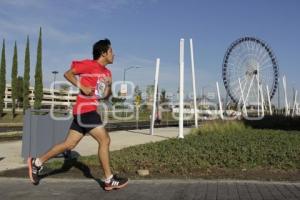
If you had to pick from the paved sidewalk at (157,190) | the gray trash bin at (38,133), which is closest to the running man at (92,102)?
the paved sidewalk at (157,190)

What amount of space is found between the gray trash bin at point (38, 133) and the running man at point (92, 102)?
3797 millimetres

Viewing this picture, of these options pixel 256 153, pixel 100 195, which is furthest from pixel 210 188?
pixel 256 153

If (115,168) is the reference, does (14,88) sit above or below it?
above

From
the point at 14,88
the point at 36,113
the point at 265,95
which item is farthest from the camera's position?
the point at 14,88

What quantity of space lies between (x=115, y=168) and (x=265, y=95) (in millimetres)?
36702

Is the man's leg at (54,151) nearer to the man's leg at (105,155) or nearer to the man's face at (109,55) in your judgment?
the man's leg at (105,155)

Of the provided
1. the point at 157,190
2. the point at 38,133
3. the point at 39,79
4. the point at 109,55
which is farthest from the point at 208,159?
the point at 39,79

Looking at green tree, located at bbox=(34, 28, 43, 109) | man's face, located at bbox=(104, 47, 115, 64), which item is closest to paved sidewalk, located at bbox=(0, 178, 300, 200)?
man's face, located at bbox=(104, 47, 115, 64)

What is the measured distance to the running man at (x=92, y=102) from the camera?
22.5ft

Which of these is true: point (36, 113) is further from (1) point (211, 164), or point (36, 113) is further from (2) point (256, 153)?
(2) point (256, 153)

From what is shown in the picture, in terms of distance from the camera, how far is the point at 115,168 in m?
9.74

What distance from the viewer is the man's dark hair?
23.4 feet

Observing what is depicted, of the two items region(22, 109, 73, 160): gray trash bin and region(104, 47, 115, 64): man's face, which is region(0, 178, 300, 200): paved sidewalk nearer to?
region(104, 47, 115, 64): man's face

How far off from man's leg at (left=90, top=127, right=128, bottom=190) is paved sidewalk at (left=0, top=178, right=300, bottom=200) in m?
0.10
